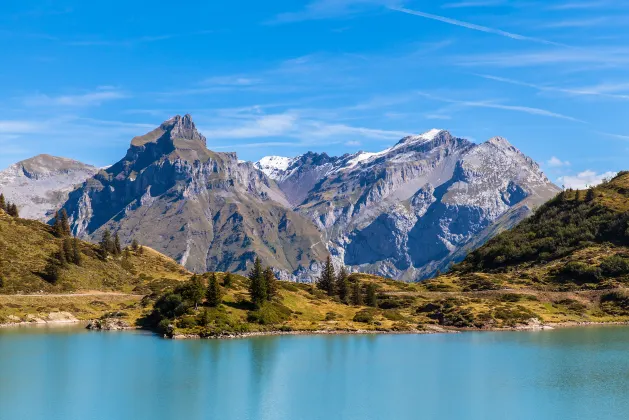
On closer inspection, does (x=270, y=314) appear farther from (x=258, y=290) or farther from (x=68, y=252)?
(x=68, y=252)

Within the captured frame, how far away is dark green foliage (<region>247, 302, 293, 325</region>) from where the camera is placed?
135875mm

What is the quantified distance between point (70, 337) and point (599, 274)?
429ft

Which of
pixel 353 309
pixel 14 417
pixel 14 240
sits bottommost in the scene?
pixel 14 417

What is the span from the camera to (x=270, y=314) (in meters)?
138

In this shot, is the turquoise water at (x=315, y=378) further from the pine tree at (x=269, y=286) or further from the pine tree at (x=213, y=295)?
the pine tree at (x=269, y=286)

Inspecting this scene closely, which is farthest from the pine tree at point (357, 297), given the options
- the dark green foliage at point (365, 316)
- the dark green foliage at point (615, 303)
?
the dark green foliage at point (615, 303)

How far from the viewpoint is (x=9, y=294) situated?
6619 inches

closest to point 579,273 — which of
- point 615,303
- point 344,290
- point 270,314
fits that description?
point 615,303

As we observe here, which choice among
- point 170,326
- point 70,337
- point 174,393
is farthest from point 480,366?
point 70,337

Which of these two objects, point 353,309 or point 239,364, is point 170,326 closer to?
point 239,364

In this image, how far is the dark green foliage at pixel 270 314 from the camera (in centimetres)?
13588

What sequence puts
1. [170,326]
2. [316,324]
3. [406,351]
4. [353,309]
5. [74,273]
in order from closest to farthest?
[406,351]
[170,326]
[316,324]
[353,309]
[74,273]

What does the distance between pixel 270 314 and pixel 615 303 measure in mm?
86001

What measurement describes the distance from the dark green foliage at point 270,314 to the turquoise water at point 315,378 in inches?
377
